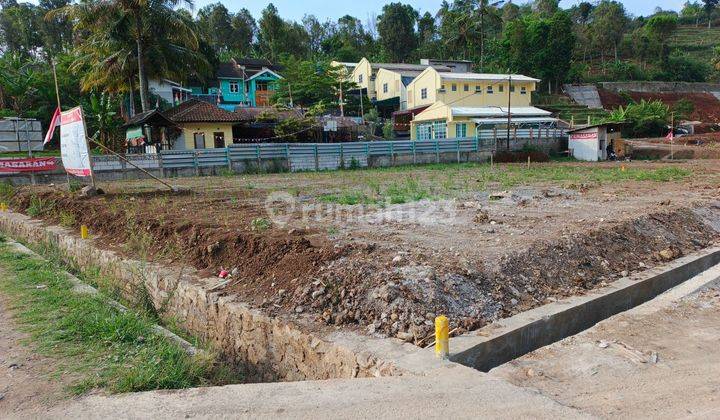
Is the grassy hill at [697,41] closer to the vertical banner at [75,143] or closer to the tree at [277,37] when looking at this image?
the tree at [277,37]

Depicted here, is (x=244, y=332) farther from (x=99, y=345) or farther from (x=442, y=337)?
(x=442, y=337)

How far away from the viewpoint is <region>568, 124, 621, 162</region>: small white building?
29.1m

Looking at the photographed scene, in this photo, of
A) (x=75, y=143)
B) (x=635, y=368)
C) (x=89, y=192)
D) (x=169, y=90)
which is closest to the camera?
(x=635, y=368)

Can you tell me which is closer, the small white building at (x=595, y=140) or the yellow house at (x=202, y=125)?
the yellow house at (x=202, y=125)

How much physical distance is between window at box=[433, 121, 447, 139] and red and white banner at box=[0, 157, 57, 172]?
1047 inches

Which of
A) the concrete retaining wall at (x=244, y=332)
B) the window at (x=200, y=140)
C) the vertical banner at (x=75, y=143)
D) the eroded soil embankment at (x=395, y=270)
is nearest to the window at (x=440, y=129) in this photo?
the window at (x=200, y=140)

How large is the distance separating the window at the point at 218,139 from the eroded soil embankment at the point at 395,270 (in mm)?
22406

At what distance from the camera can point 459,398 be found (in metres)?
2.87

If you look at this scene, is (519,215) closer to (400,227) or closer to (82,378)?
(400,227)

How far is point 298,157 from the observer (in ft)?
85.0

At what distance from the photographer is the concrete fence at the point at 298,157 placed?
2133 cm

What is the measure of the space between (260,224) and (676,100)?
62862mm

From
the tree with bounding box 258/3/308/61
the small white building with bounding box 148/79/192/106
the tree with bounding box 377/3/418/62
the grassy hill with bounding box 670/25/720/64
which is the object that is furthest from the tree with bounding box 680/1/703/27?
the small white building with bounding box 148/79/192/106

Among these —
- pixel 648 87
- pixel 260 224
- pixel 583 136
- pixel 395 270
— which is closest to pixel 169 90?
pixel 583 136
